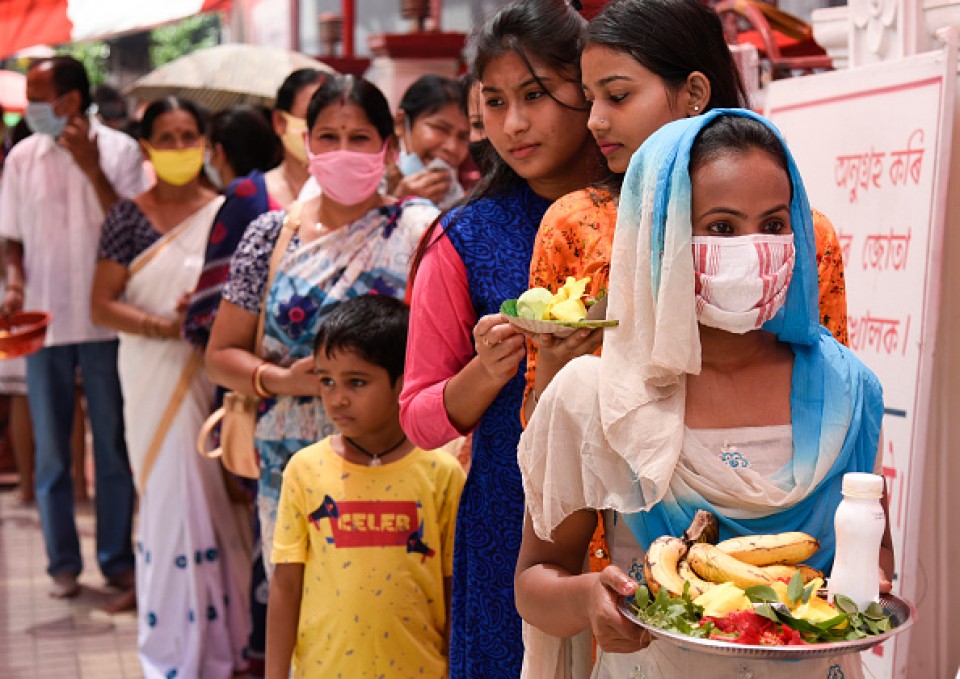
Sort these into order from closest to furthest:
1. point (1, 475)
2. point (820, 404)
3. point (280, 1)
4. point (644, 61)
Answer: point (820, 404)
point (644, 61)
point (1, 475)
point (280, 1)

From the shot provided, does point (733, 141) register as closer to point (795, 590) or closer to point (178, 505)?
point (795, 590)

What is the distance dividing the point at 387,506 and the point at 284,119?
2269 mm

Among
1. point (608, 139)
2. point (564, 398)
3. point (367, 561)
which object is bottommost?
point (367, 561)

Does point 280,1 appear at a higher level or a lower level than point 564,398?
higher

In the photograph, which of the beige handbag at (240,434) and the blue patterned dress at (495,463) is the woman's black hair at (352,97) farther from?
the blue patterned dress at (495,463)

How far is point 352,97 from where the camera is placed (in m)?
4.52

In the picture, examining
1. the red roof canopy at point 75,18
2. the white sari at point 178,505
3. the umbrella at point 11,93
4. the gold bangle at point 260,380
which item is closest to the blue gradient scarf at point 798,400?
the gold bangle at point 260,380

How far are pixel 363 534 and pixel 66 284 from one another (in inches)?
168

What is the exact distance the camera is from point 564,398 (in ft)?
7.30

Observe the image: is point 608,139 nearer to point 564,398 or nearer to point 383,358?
point 564,398

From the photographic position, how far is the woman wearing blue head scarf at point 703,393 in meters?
2.11

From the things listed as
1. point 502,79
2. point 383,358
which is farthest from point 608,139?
point 383,358

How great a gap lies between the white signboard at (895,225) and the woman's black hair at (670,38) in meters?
1.44

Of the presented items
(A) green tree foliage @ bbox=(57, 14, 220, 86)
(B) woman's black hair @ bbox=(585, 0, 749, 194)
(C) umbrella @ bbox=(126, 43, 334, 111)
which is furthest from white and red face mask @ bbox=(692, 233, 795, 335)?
(A) green tree foliage @ bbox=(57, 14, 220, 86)
